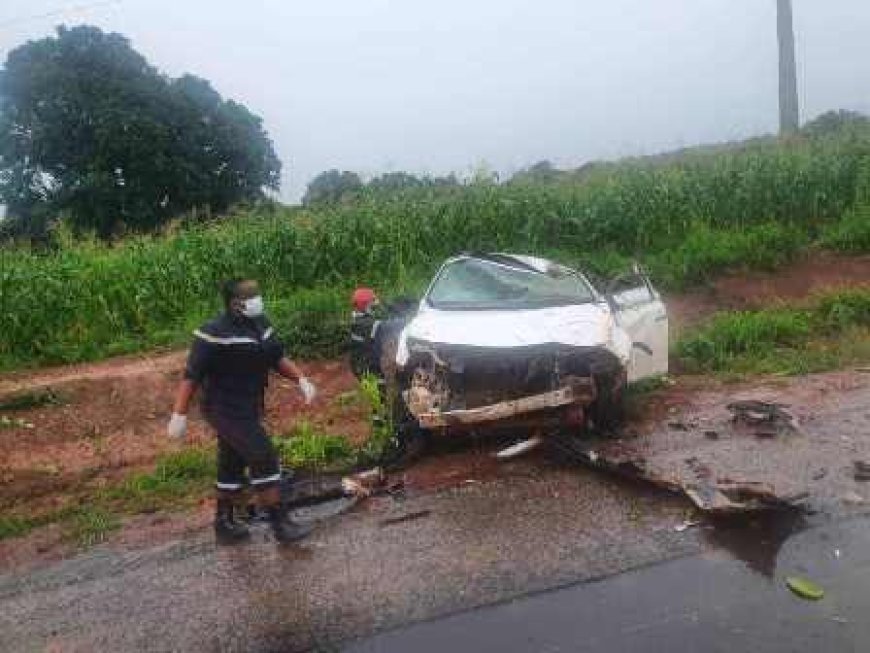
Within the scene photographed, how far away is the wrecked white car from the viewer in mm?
7535

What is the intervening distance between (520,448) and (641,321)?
1929mm

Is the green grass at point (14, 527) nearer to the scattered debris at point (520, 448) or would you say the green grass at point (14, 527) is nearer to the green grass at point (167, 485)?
the green grass at point (167, 485)

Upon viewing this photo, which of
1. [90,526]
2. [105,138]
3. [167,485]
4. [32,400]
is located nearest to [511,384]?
[167,485]

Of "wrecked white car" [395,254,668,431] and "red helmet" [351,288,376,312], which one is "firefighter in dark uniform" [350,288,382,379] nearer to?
"red helmet" [351,288,376,312]

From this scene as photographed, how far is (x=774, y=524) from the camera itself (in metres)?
5.84

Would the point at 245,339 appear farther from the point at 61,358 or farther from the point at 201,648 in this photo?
the point at 61,358

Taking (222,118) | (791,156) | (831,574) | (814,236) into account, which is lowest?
(831,574)

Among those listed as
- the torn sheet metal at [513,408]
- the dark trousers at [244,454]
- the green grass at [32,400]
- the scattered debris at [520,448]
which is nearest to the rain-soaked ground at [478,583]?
the dark trousers at [244,454]

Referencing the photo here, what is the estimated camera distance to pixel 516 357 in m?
7.55

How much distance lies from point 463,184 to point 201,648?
13.4 m

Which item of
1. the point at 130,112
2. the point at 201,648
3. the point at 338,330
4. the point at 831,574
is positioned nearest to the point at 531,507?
the point at 831,574

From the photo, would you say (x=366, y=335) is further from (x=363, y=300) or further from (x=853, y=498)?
(x=853, y=498)

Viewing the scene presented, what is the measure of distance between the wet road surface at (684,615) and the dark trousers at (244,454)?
1862mm

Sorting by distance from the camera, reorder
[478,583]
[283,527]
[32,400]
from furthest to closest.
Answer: [32,400] < [283,527] < [478,583]
